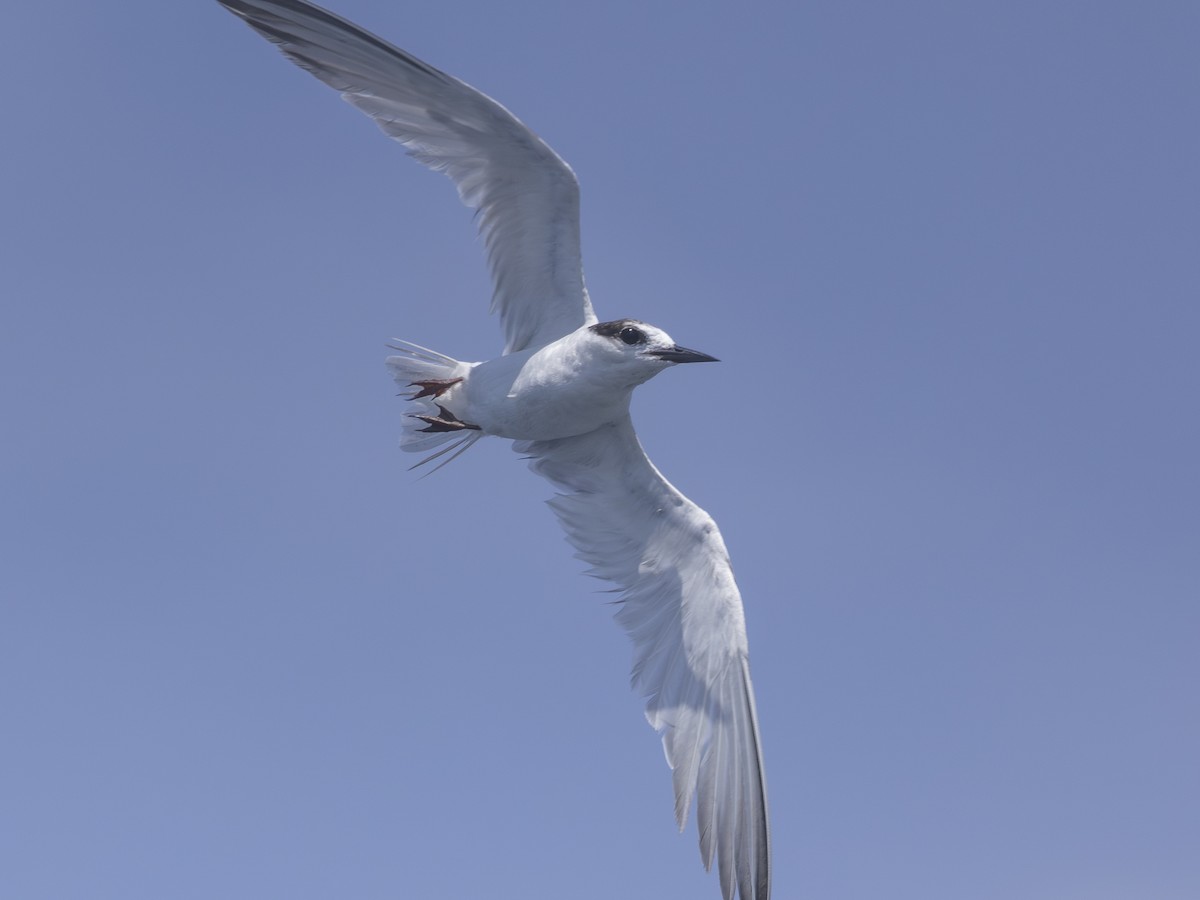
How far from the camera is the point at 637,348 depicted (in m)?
9.16

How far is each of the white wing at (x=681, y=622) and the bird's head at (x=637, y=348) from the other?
123 cm

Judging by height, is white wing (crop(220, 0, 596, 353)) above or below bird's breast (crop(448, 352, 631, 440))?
above

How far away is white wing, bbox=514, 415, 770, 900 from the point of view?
955 cm

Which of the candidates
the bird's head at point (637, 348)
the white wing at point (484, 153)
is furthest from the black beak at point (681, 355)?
the white wing at point (484, 153)

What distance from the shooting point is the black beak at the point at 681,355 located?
9062mm

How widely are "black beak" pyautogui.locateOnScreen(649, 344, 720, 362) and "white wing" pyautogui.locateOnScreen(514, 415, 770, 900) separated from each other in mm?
1330

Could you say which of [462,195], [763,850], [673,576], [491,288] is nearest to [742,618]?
[673,576]

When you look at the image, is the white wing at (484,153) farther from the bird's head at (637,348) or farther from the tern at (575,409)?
the bird's head at (637,348)

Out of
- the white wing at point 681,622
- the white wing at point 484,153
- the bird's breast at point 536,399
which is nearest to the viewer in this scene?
the white wing at point 484,153

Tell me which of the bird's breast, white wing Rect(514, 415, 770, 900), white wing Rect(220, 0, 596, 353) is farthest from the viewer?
white wing Rect(514, 415, 770, 900)

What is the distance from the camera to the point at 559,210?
960 centimetres

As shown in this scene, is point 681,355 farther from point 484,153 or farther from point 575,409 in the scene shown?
point 484,153

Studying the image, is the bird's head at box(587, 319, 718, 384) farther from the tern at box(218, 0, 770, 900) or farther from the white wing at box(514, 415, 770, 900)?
the white wing at box(514, 415, 770, 900)

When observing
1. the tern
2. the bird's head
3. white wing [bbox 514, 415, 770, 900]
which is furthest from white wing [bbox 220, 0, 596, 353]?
white wing [bbox 514, 415, 770, 900]
